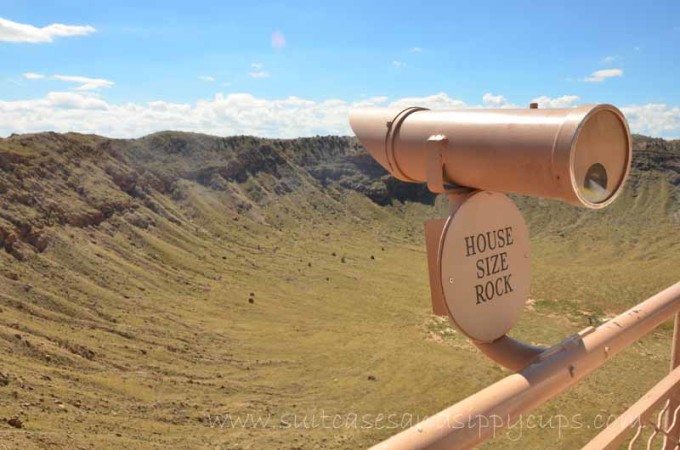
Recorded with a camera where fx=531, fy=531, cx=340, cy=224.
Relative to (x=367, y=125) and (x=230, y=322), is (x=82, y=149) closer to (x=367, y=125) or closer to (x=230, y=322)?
(x=230, y=322)

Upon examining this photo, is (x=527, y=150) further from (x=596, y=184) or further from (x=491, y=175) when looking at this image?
(x=596, y=184)

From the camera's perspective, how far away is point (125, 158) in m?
39.3

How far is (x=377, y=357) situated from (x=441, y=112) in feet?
63.9

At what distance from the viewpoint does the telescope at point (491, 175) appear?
180cm

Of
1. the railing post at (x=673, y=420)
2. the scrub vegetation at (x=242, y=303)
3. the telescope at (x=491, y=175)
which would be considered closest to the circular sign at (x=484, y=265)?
the telescope at (x=491, y=175)

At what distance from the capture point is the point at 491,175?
77.6 inches

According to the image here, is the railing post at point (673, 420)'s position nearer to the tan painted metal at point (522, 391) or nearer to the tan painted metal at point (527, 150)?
the tan painted metal at point (522, 391)

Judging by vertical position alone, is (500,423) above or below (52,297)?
above

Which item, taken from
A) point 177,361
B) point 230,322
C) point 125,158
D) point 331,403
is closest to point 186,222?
point 125,158

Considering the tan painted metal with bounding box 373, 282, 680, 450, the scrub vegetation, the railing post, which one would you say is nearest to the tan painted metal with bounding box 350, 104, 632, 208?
the tan painted metal with bounding box 373, 282, 680, 450

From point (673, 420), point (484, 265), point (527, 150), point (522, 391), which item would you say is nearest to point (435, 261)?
point (484, 265)

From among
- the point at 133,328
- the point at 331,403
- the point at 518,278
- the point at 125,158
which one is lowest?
the point at 331,403

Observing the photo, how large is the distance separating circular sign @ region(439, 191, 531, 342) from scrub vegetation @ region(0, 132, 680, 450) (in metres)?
11.4

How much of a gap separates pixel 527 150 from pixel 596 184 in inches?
11.5
